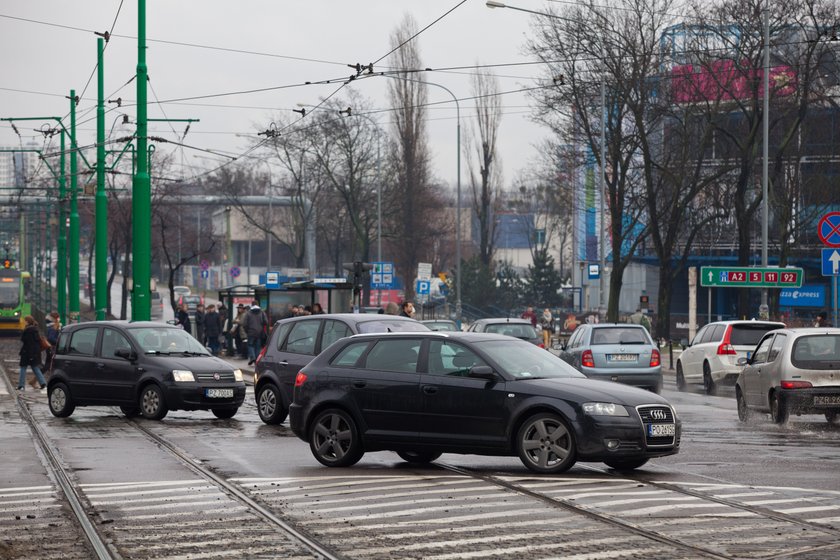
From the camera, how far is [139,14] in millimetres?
30672

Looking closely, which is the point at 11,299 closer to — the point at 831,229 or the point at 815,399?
the point at 831,229

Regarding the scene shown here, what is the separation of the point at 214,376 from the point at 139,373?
120 centimetres

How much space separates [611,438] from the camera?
12492mm

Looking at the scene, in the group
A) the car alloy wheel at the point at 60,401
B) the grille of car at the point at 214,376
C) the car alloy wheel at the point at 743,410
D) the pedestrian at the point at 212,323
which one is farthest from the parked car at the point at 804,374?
the pedestrian at the point at 212,323

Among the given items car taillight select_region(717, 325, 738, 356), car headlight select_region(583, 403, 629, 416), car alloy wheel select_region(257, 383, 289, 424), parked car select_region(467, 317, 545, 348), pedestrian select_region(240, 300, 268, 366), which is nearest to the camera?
car headlight select_region(583, 403, 629, 416)

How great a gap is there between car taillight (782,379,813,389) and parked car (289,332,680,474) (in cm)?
585

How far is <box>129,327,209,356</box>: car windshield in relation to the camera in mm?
21688

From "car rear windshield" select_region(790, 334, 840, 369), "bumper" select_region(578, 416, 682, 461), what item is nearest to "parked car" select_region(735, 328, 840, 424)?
"car rear windshield" select_region(790, 334, 840, 369)

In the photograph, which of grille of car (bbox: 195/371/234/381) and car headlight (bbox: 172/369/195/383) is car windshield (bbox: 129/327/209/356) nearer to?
car headlight (bbox: 172/369/195/383)

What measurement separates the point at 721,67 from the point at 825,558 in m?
37.3

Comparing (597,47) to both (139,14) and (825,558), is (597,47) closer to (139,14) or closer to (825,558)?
(139,14)

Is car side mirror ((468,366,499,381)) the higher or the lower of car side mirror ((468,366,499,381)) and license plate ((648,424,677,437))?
the higher

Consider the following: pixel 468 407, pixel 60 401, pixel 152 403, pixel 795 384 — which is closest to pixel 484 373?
pixel 468 407

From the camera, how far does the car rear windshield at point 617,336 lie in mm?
26094
